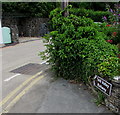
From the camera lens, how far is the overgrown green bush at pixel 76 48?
392 centimetres

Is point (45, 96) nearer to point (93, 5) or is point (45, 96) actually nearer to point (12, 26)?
point (12, 26)

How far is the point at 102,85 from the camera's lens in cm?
341

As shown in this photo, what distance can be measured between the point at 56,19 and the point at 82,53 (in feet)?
5.41

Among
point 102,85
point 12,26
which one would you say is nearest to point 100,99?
point 102,85

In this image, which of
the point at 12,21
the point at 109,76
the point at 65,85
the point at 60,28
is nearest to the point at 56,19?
the point at 60,28

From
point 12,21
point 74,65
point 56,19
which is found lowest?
point 74,65

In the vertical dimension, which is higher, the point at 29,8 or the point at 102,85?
the point at 29,8

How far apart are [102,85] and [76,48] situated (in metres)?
1.45

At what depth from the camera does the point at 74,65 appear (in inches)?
179

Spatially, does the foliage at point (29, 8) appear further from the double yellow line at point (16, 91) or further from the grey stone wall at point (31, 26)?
the double yellow line at point (16, 91)

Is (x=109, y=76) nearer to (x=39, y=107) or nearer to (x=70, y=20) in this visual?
(x=39, y=107)

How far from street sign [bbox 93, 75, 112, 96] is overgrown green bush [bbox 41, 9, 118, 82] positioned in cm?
17

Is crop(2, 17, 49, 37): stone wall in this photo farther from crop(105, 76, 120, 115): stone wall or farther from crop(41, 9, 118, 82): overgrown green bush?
crop(105, 76, 120, 115): stone wall

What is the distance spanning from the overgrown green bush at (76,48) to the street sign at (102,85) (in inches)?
6.6
